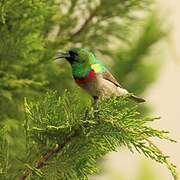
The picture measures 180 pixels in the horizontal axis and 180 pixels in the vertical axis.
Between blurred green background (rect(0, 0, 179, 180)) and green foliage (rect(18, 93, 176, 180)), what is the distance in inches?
8.8

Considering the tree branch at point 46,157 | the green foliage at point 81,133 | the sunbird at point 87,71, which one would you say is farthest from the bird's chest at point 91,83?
the tree branch at point 46,157

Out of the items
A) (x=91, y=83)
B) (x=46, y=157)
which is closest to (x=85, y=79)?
(x=91, y=83)

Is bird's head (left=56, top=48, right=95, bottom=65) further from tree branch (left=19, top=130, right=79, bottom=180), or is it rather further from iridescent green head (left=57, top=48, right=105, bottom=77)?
tree branch (left=19, top=130, right=79, bottom=180)

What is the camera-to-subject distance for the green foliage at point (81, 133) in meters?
1.46

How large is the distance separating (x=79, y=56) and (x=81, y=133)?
50 centimetres

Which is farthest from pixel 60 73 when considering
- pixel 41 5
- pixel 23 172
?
pixel 23 172

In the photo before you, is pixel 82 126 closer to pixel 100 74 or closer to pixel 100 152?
pixel 100 152

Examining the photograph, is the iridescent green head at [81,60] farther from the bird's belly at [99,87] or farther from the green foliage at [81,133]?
the green foliage at [81,133]

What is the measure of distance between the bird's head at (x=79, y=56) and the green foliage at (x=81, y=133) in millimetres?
352

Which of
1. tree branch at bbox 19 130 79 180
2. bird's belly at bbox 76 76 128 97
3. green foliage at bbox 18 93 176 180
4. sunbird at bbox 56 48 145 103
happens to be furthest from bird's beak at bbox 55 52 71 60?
tree branch at bbox 19 130 79 180

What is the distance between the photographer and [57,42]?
6.81 ft

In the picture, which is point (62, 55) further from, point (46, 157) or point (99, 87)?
point (46, 157)

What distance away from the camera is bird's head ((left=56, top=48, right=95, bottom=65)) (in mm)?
1947

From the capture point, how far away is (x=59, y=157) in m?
1.56
